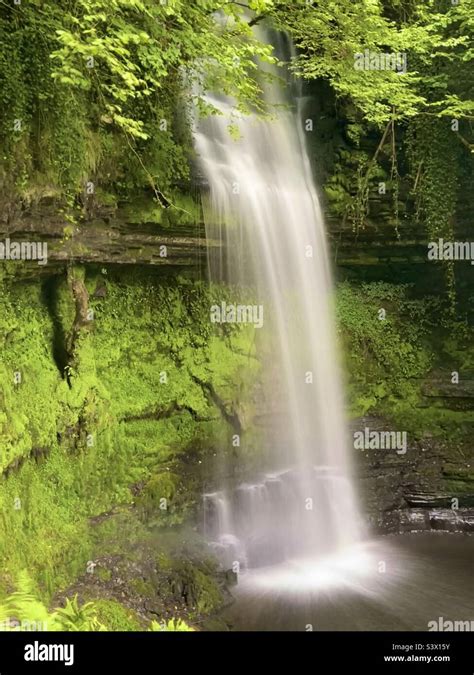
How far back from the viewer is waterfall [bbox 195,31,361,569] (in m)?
9.52

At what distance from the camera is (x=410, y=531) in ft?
35.2

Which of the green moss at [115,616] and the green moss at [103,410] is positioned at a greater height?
the green moss at [103,410]

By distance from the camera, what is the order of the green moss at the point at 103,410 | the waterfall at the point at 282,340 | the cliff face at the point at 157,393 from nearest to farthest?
the green moss at the point at 103,410 → the cliff face at the point at 157,393 → the waterfall at the point at 282,340

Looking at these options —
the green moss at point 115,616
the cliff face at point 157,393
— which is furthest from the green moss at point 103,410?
the green moss at point 115,616

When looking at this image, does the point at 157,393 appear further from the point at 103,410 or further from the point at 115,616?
the point at 115,616

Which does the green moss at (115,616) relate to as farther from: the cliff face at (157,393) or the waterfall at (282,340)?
the waterfall at (282,340)

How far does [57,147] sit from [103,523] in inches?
195

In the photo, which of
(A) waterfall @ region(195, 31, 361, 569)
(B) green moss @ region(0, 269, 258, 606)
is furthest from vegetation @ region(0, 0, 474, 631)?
(A) waterfall @ region(195, 31, 361, 569)

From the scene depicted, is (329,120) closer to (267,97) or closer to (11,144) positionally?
(267,97)

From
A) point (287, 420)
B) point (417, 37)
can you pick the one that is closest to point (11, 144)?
point (287, 420)

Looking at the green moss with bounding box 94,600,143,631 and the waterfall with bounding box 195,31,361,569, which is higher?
the waterfall with bounding box 195,31,361,569

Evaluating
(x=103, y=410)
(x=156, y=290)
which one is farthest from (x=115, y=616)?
(x=156, y=290)

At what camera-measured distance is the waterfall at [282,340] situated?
9.52 m

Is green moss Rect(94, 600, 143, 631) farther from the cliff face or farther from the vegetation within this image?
the cliff face
